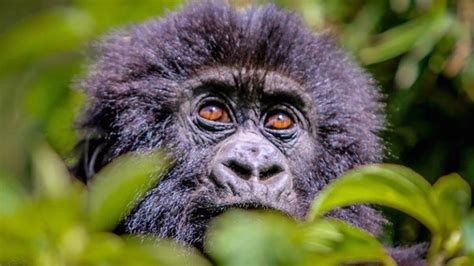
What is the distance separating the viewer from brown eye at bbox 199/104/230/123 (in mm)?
3369


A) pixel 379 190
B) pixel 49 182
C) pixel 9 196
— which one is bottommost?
pixel 9 196

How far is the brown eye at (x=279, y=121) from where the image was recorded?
342 cm

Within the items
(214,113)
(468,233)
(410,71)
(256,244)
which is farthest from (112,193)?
(410,71)

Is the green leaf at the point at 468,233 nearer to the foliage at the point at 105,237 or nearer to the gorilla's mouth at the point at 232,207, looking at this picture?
the foliage at the point at 105,237

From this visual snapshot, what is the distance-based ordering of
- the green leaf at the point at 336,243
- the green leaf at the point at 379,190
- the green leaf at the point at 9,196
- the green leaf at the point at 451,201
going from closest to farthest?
1. the green leaf at the point at 9,196
2. the green leaf at the point at 336,243
3. the green leaf at the point at 379,190
4. the green leaf at the point at 451,201

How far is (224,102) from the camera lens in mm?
3449

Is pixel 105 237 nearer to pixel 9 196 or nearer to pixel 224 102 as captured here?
pixel 9 196

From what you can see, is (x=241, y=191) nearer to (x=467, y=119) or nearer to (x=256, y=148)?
(x=256, y=148)

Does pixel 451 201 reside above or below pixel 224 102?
below

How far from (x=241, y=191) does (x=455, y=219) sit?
1340 mm

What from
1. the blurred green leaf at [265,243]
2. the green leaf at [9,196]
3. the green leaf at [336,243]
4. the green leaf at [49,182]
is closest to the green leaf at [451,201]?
the green leaf at [336,243]

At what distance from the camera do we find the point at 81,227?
1142 millimetres

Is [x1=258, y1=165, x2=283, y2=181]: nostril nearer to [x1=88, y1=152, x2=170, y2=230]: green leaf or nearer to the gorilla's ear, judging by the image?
the gorilla's ear

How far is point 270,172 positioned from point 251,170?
102 mm
